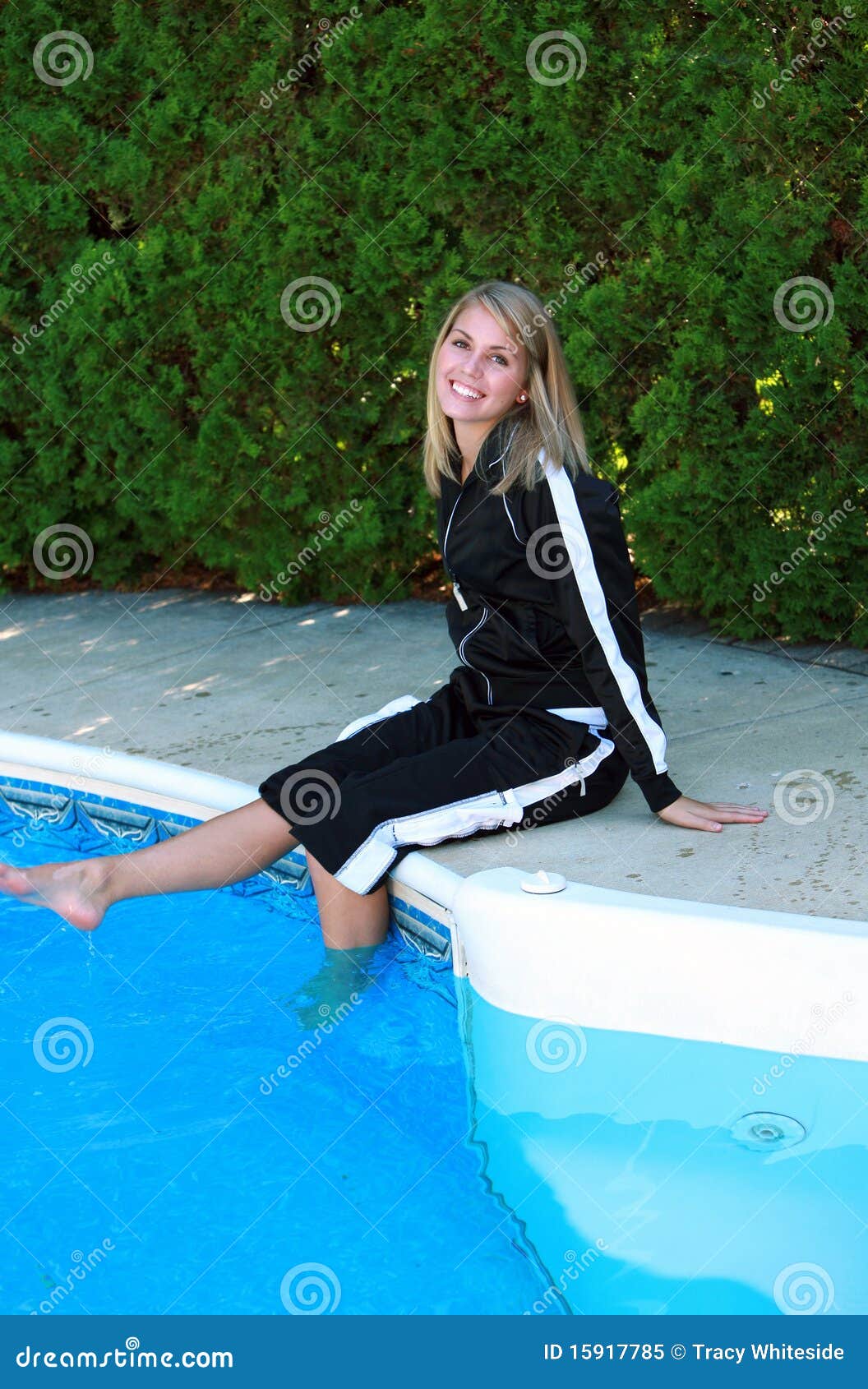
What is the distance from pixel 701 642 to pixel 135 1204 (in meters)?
3.20

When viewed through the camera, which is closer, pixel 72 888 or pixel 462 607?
pixel 72 888

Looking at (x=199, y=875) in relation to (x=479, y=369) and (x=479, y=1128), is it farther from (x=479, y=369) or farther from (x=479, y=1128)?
(x=479, y=369)

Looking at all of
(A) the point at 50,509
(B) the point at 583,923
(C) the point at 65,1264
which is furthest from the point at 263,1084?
(A) the point at 50,509

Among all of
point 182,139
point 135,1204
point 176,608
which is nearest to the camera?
point 135,1204

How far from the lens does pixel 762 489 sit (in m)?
5.10

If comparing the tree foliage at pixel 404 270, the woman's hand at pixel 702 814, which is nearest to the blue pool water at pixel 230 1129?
the woman's hand at pixel 702 814

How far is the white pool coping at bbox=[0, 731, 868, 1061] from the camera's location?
2758 mm

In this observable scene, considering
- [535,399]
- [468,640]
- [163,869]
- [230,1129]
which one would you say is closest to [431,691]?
[468,640]

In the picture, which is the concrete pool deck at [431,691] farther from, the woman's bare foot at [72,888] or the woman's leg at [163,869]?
the woman's bare foot at [72,888]

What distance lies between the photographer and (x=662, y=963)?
291cm

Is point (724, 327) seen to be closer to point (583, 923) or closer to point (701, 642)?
point (701, 642)

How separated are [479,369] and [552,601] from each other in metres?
0.61

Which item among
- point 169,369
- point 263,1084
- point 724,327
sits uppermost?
point 724,327
